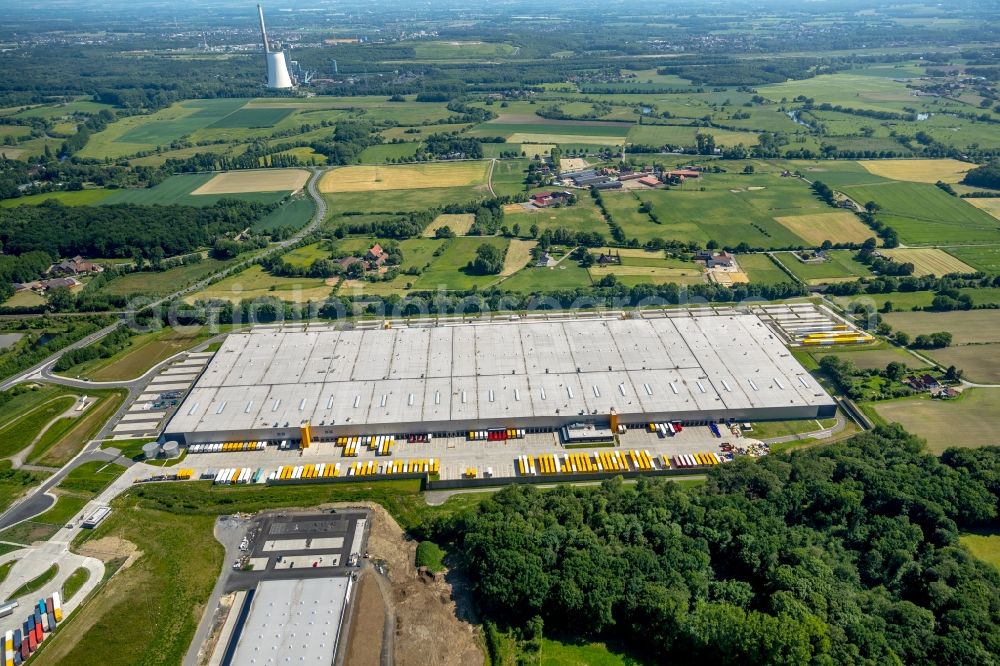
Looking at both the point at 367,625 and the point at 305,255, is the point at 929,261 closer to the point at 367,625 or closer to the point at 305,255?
the point at 367,625

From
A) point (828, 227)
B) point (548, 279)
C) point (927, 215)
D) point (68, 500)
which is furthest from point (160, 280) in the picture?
point (927, 215)

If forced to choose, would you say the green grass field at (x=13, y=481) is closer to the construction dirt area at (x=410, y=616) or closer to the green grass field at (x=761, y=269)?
the construction dirt area at (x=410, y=616)

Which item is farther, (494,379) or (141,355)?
(141,355)

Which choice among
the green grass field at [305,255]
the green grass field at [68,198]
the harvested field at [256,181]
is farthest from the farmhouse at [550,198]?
the green grass field at [68,198]

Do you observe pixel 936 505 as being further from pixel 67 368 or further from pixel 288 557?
pixel 67 368

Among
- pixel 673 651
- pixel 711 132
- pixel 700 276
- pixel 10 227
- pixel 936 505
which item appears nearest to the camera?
pixel 673 651

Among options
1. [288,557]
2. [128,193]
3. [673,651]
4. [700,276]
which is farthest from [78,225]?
[673,651]
